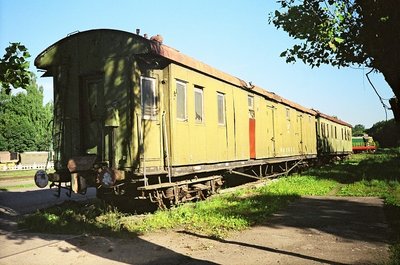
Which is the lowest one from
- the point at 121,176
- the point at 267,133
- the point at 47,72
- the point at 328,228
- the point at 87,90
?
the point at 328,228

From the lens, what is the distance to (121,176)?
706cm

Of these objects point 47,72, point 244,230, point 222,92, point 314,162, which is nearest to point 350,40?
point 222,92

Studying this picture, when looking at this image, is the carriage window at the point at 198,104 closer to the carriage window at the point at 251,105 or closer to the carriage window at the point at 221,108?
the carriage window at the point at 221,108

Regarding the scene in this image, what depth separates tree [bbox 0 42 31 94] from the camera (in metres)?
5.95

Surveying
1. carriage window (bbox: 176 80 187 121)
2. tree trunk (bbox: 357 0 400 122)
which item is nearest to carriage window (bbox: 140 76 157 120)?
carriage window (bbox: 176 80 187 121)

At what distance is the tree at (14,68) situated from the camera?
5.95 metres

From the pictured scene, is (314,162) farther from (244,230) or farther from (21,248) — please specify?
(21,248)

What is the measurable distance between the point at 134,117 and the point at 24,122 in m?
48.7

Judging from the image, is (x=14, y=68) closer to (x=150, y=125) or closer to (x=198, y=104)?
(x=150, y=125)

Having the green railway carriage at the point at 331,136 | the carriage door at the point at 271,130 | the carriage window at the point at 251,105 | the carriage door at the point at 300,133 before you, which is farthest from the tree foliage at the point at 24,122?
the carriage window at the point at 251,105

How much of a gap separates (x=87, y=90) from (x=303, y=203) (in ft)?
20.4

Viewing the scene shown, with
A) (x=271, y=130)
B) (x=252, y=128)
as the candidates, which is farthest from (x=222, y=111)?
(x=271, y=130)

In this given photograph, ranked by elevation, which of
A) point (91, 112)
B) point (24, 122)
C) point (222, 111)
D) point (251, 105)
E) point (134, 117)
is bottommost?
point (134, 117)

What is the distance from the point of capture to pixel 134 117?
7414mm
